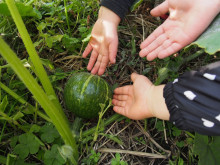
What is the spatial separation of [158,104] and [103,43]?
725mm

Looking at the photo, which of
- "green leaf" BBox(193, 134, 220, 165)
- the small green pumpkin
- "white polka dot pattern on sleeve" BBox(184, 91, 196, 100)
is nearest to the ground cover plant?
"green leaf" BBox(193, 134, 220, 165)

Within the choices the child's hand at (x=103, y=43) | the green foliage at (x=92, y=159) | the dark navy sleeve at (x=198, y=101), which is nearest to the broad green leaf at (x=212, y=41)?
the dark navy sleeve at (x=198, y=101)

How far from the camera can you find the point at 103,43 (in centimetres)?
200

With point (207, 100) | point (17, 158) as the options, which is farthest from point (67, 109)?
point (207, 100)

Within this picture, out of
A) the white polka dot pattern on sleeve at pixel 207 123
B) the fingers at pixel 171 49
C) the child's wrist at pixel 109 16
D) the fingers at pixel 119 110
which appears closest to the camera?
the white polka dot pattern on sleeve at pixel 207 123

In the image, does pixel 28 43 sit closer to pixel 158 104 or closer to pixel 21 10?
pixel 21 10

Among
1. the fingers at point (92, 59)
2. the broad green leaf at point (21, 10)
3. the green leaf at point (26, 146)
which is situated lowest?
the green leaf at point (26, 146)

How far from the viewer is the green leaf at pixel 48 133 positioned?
5.51 ft

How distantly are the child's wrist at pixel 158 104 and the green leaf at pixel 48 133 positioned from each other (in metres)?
0.72

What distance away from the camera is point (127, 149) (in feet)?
5.98

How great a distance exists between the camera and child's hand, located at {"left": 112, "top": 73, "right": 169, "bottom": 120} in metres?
1.65

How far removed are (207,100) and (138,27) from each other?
4.12 ft

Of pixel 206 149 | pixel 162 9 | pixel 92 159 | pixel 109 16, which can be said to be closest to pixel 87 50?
pixel 109 16

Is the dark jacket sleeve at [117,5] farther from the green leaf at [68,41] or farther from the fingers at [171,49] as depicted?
the fingers at [171,49]
